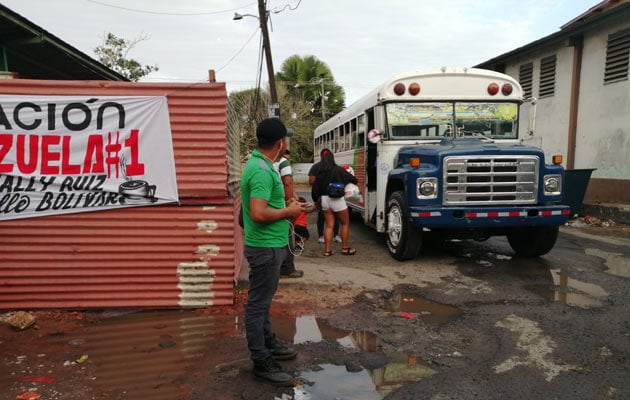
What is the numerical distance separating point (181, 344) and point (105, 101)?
2420mm

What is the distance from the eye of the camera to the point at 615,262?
698 centimetres

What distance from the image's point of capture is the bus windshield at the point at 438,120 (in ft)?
24.4

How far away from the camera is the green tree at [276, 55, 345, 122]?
2975 centimetres

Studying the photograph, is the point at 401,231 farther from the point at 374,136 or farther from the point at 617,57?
the point at 617,57

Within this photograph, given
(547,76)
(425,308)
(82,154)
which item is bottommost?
(425,308)

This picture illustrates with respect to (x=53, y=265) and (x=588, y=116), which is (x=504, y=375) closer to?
(x=53, y=265)

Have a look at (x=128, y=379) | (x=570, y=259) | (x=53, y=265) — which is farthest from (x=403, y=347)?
(x=570, y=259)

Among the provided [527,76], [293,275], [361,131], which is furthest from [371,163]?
[527,76]

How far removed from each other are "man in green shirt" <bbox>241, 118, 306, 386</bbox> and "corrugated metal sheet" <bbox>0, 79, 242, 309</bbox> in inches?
56.4

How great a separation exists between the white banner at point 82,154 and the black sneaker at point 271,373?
2027mm

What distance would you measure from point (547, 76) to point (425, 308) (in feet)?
41.9

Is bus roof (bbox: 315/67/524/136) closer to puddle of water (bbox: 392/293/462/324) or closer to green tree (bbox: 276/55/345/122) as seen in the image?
puddle of water (bbox: 392/293/462/324)

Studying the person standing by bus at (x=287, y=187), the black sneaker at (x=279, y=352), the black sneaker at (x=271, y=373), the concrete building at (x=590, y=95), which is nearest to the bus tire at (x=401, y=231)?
the person standing by bus at (x=287, y=187)

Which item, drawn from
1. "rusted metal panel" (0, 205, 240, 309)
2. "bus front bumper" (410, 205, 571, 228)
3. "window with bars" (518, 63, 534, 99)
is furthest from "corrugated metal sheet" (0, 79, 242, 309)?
"window with bars" (518, 63, 534, 99)
